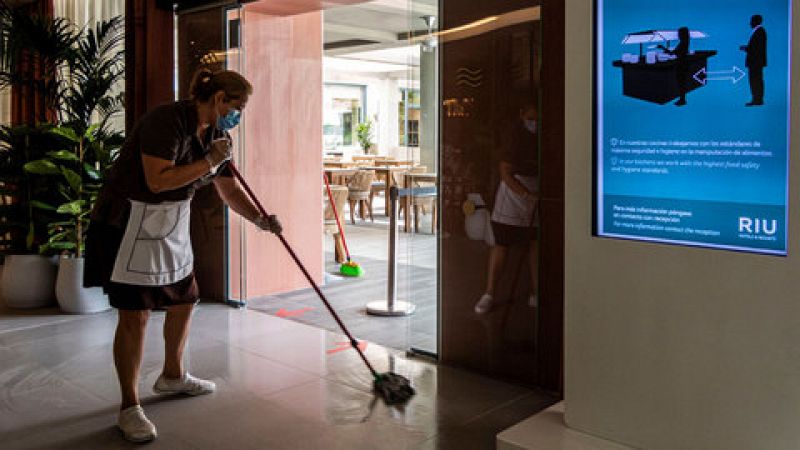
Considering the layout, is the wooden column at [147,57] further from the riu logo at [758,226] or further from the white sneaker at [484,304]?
the riu logo at [758,226]

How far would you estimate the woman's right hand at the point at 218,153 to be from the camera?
3.11 metres

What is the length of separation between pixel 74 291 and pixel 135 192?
2.46 m

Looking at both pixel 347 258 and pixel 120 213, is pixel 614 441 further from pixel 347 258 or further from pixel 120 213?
pixel 347 258

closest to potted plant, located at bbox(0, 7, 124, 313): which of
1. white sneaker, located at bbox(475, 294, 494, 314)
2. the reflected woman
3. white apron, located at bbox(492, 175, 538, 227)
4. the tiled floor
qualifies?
the tiled floor

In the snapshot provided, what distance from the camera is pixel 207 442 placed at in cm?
309

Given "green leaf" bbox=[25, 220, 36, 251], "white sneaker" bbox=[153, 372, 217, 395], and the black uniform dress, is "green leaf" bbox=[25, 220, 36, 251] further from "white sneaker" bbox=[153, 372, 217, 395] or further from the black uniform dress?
the black uniform dress

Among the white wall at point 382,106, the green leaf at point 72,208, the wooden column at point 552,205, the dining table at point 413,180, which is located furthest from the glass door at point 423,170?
the white wall at point 382,106

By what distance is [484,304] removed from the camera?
3.92 meters

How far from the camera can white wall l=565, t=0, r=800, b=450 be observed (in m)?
2.27

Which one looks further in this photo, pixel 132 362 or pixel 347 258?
pixel 347 258

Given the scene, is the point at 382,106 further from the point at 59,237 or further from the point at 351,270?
the point at 59,237

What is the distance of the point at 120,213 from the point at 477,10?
6.35 feet

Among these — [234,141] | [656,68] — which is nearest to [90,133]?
[234,141]

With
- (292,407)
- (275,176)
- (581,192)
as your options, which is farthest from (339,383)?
(275,176)
